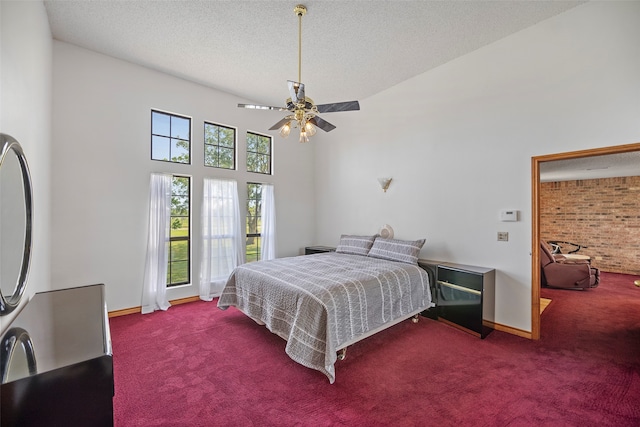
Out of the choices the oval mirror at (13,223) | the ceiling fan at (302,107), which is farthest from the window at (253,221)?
the oval mirror at (13,223)

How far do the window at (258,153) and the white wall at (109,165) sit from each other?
2.70 feet

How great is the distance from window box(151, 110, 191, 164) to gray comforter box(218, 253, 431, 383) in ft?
6.99

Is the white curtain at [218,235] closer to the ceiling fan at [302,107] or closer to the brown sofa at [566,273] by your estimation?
the ceiling fan at [302,107]

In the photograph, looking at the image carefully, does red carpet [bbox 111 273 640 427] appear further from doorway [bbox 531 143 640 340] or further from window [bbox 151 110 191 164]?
window [bbox 151 110 191 164]

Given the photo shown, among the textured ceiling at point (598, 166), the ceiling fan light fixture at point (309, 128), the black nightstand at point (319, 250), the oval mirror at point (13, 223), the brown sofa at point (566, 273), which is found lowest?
the brown sofa at point (566, 273)

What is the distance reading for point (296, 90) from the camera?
243 cm

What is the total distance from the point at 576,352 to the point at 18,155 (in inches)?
192

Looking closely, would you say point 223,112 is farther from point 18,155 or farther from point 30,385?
point 30,385

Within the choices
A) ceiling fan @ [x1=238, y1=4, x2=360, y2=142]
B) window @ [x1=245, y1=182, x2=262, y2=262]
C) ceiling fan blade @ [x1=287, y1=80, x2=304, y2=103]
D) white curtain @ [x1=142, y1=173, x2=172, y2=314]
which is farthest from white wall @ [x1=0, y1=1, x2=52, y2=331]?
window @ [x1=245, y1=182, x2=262, y2=262]

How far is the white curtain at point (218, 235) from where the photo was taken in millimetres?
4262

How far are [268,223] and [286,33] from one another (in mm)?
3044

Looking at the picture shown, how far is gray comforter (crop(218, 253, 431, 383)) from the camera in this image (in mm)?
2303

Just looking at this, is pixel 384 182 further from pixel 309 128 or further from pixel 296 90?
pixel 296 90

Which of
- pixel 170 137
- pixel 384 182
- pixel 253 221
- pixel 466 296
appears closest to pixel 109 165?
pixel 170 137
